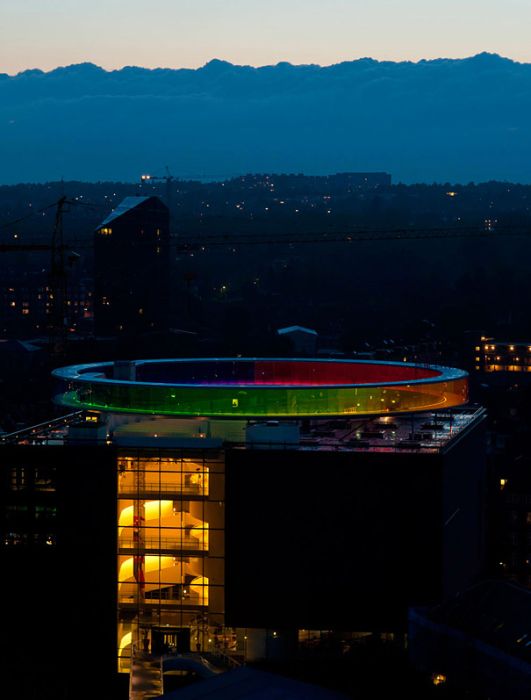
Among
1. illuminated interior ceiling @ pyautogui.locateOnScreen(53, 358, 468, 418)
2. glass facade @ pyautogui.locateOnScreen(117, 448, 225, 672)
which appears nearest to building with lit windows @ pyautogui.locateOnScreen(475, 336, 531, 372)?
illuminated interior ceiling @ pyautogui.locateOnScreen(53, 358, 468, 418)

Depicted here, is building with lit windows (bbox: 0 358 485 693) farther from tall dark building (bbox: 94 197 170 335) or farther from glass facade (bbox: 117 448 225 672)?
tall dark building (bbox: 94 197 170 335)

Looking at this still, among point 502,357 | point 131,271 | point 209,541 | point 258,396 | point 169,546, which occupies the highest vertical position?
point 258,396

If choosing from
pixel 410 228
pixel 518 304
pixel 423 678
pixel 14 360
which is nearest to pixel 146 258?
pixel 14 360

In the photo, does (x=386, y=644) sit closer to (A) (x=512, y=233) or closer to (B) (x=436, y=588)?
(B) (x=436, y=588)

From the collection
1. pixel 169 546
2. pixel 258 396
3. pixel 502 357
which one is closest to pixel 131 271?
pixel 502 357

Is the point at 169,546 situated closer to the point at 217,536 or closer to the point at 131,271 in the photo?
the point at 217,536

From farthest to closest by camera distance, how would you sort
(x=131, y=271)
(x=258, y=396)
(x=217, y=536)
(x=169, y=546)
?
(x=131, y=271) → (x=258, y=396) → (x=169, y=546) → (x=217, y=536)
